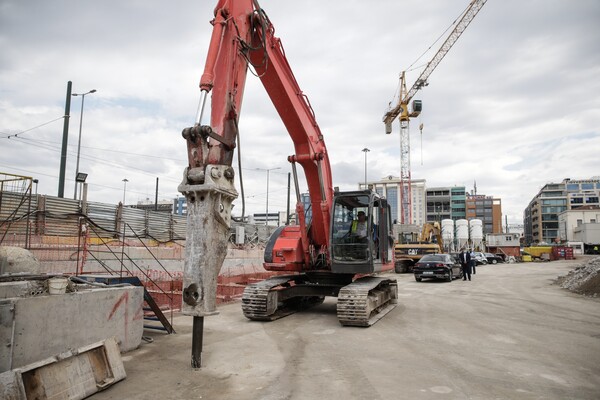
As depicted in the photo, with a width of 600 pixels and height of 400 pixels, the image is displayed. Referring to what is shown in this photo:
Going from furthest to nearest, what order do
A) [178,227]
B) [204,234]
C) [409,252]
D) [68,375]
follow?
[409,252] → [178,227] → [204,234] → [68,375]

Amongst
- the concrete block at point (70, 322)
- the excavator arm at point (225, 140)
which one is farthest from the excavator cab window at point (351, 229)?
the concrete block at point (70, 322)

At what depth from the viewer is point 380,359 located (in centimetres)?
655

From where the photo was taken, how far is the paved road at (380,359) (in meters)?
5.10

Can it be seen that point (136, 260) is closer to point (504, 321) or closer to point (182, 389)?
point (182, 389)

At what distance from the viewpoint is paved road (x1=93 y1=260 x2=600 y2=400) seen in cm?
510

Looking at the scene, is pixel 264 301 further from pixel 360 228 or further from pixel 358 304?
pixel 360 228

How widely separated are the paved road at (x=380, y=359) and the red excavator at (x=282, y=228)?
2.68 feet

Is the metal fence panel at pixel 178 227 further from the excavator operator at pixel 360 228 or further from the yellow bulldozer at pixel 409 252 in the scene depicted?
the excavator operator at pixel 360 228

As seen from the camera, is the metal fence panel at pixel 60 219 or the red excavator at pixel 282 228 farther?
the metal fence panel at pixel 60 219

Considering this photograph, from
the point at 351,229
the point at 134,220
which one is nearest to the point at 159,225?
the point at 134,220

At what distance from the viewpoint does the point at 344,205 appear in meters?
10.1

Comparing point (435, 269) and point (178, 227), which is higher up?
→ point (178, 227)

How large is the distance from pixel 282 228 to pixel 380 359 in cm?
537

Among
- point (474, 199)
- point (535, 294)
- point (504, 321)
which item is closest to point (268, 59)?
point (504, 321)
